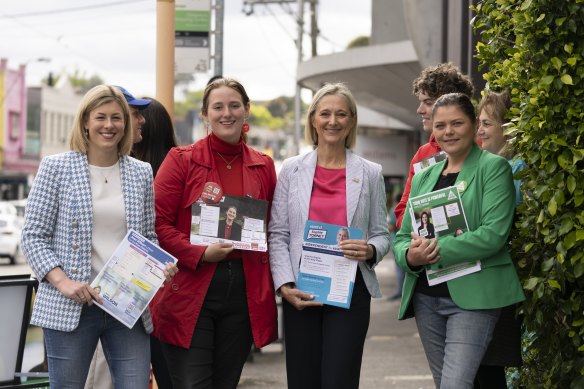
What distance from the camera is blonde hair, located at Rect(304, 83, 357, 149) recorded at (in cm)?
564

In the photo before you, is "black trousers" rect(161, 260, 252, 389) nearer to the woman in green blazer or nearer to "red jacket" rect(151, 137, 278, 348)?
"red jacket" rect(151, 137, 278, 348)

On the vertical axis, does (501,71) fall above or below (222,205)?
above

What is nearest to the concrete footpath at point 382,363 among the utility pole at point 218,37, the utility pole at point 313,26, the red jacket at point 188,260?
the red jacket at point 188,260

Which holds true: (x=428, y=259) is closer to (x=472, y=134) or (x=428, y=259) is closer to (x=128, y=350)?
(x=472, y=134)

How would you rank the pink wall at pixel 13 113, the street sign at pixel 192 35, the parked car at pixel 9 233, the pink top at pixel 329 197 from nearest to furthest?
the pink top at pixel 329 197, the street sign at pixel 192 35, the parked car at pixel 9 233, the pink wall at pixel 13 113

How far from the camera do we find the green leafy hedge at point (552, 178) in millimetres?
4707

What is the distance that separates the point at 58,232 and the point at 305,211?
1284 millimetres

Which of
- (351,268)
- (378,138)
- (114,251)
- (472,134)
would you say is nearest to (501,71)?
(472,134)

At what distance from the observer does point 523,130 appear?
5.07 meters

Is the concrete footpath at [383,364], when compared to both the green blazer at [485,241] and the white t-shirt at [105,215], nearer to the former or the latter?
the green blazer at [485,241]

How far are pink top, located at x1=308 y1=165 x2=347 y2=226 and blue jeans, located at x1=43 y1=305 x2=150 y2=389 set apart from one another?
110 cm

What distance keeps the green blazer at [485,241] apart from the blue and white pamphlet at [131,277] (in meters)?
1.26

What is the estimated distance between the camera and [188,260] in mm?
5422

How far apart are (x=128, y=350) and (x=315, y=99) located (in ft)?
5.46
